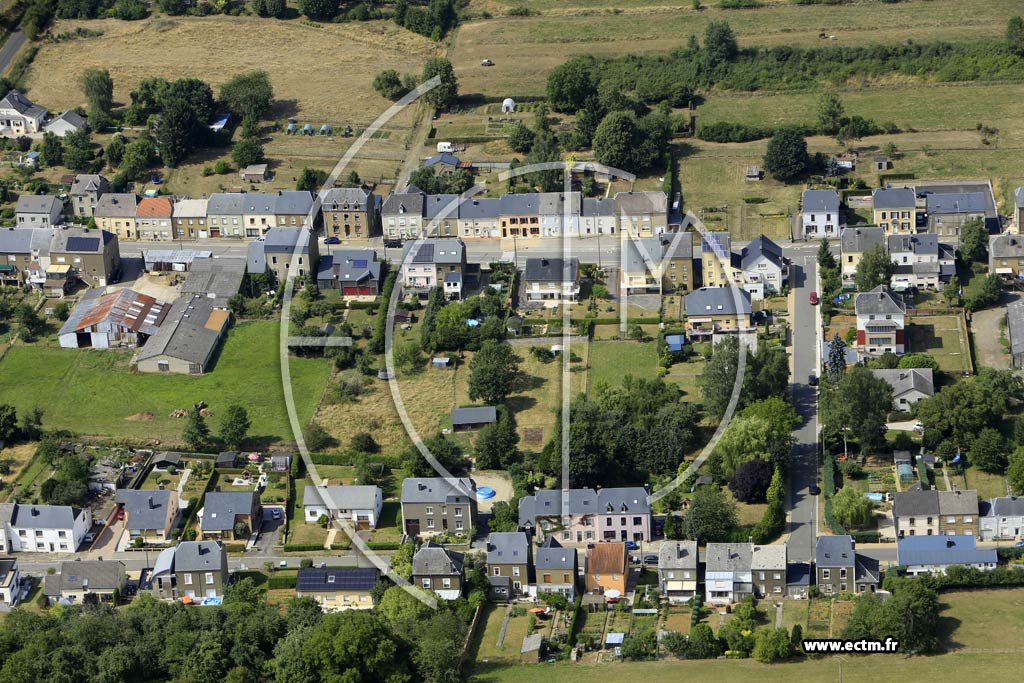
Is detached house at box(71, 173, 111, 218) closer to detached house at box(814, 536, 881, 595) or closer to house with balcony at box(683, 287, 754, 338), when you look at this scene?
house with balcony at box(683, 287, 754, 338)

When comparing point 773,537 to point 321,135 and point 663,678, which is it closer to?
point 663,678

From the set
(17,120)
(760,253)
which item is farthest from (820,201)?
(17,120)

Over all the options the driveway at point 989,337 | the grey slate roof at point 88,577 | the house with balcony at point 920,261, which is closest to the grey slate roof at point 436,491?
the grey slate roof at point 88,577

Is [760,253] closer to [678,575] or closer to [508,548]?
[678,575]

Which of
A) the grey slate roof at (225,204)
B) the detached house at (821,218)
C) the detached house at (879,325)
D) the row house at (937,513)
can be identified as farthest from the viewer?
the grey slate roof at (225,204)

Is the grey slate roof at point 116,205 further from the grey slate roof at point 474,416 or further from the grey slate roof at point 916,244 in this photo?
the grey slate roof at point 916,244

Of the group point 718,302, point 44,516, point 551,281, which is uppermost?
point 551,281
